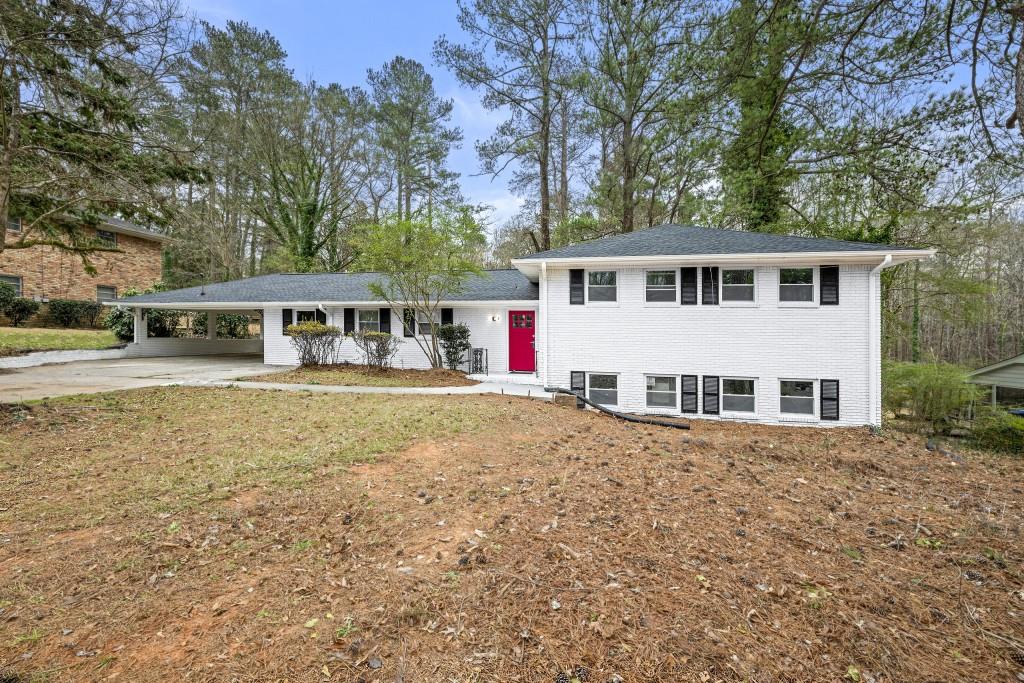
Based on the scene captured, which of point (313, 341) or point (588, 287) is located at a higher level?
point (588, 287)

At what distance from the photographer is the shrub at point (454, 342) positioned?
1316 cm

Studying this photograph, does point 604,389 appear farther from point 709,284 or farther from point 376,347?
point 376,347

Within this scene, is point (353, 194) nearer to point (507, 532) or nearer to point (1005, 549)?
point (507, 532)

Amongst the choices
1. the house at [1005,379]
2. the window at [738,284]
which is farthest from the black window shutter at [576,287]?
the house at [1005,379]

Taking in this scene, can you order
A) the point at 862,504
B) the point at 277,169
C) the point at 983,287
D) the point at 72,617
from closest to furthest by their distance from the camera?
the point at 72,617 → the point at 862,504 → the point at 983,287 → the point at 277,169

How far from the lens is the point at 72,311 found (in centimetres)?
1842

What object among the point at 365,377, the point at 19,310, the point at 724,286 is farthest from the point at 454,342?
the point at 19,310

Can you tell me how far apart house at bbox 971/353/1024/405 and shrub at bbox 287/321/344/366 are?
20.4 m

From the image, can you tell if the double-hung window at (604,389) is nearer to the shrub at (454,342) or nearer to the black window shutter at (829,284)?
the shrub at (454,342)

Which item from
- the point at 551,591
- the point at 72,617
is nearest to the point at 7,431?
the point at 72,617

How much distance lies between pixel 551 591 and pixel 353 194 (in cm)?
2506

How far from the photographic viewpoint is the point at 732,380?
33.6 ft

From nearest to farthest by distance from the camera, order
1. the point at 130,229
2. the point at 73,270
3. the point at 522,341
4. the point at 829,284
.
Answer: the point at 829,284 < the point at 522,341 < the point at 73,270 < the point at 130,229

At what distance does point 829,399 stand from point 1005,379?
8722mm
